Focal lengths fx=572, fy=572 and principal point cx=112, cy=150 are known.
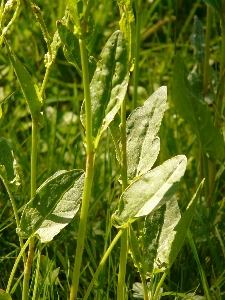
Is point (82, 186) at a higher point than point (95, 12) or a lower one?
lower

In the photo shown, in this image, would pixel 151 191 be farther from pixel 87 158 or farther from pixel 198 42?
pixel 198 42

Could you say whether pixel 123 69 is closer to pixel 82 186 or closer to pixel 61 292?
pixel 82 186

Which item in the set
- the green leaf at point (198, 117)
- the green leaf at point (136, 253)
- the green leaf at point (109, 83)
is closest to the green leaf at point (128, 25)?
the green leaf at point (109, 83)

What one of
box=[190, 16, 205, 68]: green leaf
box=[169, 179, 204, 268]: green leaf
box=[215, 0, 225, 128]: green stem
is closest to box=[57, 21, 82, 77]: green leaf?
box=[169, 179, 204, 268]: green leaf

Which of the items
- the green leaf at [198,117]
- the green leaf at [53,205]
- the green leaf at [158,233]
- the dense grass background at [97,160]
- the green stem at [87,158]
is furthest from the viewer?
the green leaf at [198,117]

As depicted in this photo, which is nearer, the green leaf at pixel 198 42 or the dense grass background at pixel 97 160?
the dense grass background at pixel 97 160

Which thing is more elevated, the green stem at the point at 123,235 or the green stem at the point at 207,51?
the green stem at the point at 207,51

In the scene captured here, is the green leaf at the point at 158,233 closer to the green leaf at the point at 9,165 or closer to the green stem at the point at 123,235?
the green stem at the point at 123,235

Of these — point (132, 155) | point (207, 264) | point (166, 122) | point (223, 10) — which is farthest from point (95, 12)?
point (132, 155)
